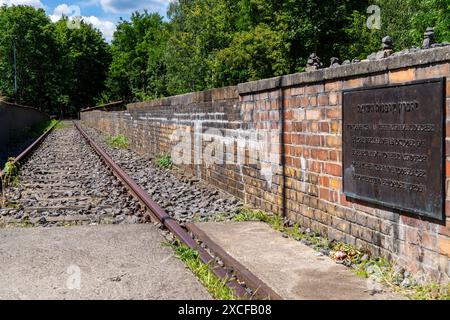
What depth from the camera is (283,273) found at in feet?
14.3

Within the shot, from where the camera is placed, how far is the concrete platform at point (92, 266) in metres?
3.98

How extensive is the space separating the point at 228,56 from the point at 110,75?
5197cm

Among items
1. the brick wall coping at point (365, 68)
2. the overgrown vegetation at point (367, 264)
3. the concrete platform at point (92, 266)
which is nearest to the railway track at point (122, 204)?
the concrete platform at point (92, 266)

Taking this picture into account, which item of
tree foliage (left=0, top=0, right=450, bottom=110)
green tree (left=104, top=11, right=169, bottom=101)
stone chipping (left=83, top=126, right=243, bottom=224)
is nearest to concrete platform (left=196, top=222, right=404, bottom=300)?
stone chipping (left=83, top=126, right=243, bottom=224)

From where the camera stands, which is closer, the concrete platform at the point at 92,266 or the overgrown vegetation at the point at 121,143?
the concrete platform at the point at 92,266

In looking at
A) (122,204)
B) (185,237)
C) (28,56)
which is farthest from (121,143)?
(28,56)

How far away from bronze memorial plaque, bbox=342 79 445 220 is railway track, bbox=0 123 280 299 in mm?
1237

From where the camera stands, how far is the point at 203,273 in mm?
4375

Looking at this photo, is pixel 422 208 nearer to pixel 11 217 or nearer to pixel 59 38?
pixel 11 217

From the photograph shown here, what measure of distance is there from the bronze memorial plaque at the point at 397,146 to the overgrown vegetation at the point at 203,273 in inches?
56.7

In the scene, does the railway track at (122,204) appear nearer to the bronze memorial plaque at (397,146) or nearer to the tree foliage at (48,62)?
the bronze memorial plaque at (397,146)

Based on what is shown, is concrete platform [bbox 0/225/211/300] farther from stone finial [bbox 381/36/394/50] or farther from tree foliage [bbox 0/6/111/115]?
tree foliage [bbox 0/6/111/115]

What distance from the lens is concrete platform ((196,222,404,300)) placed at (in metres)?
3.84
